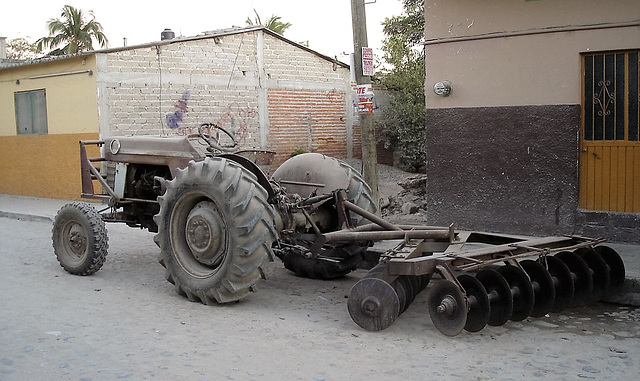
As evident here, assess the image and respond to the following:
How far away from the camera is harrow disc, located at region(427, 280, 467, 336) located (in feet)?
17.1

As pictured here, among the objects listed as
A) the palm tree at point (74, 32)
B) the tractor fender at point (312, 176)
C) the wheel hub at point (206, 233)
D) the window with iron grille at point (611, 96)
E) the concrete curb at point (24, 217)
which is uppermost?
the palm tree at point (74, 32)

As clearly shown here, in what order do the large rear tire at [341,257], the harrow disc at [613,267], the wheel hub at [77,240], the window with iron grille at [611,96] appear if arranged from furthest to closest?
the window with iron grille at [611,96] → the wheel hub at [77,240] → the large rear tire at [341,257] → the harrow disc at [613,267]

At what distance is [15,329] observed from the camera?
19.5 feet

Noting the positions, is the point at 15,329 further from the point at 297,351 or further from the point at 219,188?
the point at 297,351

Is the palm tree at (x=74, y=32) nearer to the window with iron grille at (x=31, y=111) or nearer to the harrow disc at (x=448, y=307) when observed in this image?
the window with iron grille at (x=31, y=111)

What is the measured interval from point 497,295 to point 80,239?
5.06 metres

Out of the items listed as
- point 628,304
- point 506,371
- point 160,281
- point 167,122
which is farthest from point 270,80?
point 506,371

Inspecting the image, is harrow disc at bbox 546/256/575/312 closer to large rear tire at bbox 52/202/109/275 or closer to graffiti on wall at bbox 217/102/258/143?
large rear tire at bbox 52/202/109/275

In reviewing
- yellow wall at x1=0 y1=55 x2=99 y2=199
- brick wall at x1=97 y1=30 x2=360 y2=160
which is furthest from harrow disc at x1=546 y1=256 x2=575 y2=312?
yellow wall at x1=0 y1=55 x2=99 y2=199

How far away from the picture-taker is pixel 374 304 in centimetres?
553

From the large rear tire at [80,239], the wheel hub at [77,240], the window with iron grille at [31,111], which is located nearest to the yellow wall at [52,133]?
the window with iron grille at [31,111]

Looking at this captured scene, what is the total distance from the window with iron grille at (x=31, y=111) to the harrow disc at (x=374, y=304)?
14510 millimetres

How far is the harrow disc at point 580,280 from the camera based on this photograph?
618 centimetres

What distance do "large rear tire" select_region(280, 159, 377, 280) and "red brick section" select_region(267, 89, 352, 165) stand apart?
12238 mm
